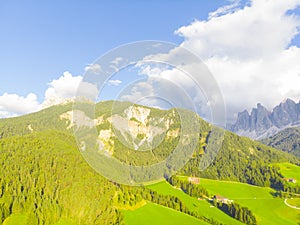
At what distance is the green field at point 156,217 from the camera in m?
54.0

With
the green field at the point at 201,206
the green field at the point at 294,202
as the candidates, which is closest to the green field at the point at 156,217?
the green field at the point at 201,206

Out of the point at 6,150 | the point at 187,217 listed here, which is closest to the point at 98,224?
the point at 187,217

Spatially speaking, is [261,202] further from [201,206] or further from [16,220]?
[16,220]

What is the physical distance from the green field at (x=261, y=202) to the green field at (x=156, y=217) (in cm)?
1874

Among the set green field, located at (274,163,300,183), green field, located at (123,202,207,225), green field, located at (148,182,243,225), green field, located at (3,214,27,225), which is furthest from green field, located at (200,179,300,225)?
green field, located at (3,214,27,225)

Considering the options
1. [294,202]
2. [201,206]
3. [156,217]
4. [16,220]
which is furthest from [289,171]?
[16,220]

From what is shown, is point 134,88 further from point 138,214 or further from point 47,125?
point 47,125

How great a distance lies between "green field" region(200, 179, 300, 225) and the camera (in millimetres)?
67750

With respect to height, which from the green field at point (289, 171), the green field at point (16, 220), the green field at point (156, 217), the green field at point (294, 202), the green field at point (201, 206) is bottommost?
the green field at point (16, 220)

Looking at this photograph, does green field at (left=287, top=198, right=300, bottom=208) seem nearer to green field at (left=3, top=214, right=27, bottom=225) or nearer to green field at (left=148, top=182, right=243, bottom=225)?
green field at (left=148, top=182, right=243, bottom=225)

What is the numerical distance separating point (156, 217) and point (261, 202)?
42.7 m

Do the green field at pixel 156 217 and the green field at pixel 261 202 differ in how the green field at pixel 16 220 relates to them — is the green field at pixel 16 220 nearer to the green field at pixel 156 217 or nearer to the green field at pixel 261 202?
the green field at pixel 156 217

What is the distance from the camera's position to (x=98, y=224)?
49.8 metres

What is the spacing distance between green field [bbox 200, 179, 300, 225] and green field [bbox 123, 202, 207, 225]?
1874 cm
